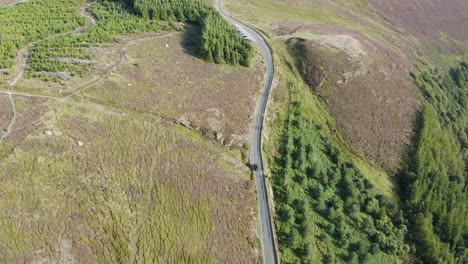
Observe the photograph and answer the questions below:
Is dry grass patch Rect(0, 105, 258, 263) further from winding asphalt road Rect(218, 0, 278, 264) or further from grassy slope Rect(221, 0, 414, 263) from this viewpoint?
grassy slope Rect(221, 0, 414, 263)

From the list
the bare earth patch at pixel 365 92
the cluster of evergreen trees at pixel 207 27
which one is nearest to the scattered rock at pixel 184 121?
the cluster of evergreen trees at pixel 207 27

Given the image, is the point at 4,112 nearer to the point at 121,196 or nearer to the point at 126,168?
the point at 126,168

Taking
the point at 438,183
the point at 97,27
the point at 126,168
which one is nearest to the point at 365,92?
the point at 438,183

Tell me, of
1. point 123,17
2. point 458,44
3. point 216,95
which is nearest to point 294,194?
point 216,95

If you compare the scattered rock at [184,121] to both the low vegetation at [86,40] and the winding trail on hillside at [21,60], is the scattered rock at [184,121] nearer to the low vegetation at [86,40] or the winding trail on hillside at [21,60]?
the low vegetation at [86,40]

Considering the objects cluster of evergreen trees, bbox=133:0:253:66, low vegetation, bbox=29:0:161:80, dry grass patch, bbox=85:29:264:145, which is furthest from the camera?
cluster of evergreen trees, bbox=133:0:253:66

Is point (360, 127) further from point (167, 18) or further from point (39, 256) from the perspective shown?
point (39, 256)

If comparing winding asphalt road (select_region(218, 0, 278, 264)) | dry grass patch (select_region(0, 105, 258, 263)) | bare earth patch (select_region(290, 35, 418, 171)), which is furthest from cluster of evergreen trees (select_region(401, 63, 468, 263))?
dry grass patch (select_region(0, 105, 258, 263))
